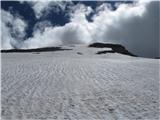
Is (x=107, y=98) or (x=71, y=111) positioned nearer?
(x=71, y=111)

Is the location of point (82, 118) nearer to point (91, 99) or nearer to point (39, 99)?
point (91, 99)

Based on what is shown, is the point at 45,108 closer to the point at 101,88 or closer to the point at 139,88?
the point at 101,88

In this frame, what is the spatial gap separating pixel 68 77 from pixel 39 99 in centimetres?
620

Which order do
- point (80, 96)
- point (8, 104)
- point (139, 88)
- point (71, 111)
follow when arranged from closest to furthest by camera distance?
1. point (71, 111)
2. point (8, 104)
3. point (80, 96)
4. point (139, 88)

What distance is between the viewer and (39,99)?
13938 mm

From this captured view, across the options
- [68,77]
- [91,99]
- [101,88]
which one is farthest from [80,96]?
[68,77]

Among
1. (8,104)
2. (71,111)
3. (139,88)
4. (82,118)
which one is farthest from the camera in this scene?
(139,88)

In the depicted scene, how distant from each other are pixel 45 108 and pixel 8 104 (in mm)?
1992

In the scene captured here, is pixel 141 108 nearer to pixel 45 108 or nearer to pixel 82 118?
pixel 82 118

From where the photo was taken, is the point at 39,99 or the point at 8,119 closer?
the point at 8,119

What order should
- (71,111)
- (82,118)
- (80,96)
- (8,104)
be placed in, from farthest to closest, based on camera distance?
1. (80,96)
2. (8,104)
3. (71,111)
4. (82,118)

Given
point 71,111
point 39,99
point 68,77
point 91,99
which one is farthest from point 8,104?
point 68,77

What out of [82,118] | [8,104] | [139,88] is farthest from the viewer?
[139,88]

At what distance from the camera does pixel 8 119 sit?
1149 centimetres
